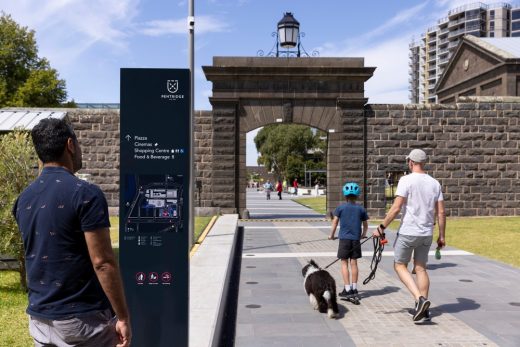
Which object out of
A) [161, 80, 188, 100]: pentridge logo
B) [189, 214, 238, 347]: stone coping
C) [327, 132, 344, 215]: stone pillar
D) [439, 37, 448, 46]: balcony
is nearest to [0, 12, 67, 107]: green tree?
[327, 132, 344, 215]: stone pillar

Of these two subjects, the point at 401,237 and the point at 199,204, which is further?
the point at 199,204

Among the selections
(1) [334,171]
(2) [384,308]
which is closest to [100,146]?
(1) [334,171]

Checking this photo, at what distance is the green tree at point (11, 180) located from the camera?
22.8 ft

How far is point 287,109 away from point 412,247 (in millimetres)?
13609

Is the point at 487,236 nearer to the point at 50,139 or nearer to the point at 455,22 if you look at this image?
the point at 50,139

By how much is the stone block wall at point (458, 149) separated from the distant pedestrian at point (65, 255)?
1747 cm

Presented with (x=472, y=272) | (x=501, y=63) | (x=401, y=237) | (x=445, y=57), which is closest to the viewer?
(x=401, y=237)

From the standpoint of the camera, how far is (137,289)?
409 cm

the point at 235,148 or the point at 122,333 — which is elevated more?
the point at 235,148

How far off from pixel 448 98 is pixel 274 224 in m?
34.2

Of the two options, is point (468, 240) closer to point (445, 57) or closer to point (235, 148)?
point (235, 148)

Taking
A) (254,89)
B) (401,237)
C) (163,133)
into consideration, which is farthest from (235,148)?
(163,133)

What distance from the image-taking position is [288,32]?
19.4m

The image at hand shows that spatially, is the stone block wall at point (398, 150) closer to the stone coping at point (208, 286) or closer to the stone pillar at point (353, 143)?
the stone pillar at point (353, 143)
